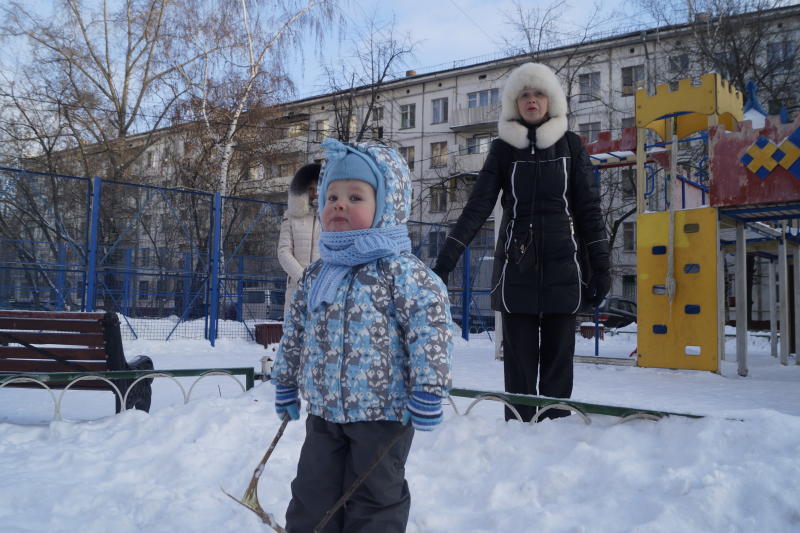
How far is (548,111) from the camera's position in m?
3.01

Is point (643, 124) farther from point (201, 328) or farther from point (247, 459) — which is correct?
point (201, 328)

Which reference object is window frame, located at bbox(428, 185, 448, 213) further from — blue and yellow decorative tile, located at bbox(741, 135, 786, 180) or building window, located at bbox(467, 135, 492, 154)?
blue and yellow decorative tile, located at bbox(741, 135, 786, 180)

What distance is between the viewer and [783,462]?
201cm

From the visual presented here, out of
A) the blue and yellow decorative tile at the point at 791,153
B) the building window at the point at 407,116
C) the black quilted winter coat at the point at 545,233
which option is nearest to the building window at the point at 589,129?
the building window at the point at 407,116

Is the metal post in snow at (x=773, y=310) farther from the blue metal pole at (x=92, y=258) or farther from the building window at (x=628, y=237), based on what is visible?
the building window at (x=628, y=237)

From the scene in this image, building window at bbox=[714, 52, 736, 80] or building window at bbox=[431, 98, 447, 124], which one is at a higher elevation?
building window at bbox=[431, 98, 447, 124]

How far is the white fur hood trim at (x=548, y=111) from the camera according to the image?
2914 mm

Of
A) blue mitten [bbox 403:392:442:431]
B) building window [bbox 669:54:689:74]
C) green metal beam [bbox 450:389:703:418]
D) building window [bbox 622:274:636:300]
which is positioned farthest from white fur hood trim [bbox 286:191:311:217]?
building window [bbox 622:274:636:300]

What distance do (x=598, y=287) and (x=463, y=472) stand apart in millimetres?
1065

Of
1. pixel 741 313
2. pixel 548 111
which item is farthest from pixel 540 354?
pixel 741 313

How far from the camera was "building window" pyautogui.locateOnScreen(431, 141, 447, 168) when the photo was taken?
31812 millimetres

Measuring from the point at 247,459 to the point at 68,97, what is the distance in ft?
58.3

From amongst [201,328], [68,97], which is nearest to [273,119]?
[68,97]

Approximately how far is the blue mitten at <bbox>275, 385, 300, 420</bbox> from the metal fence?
798 cm
